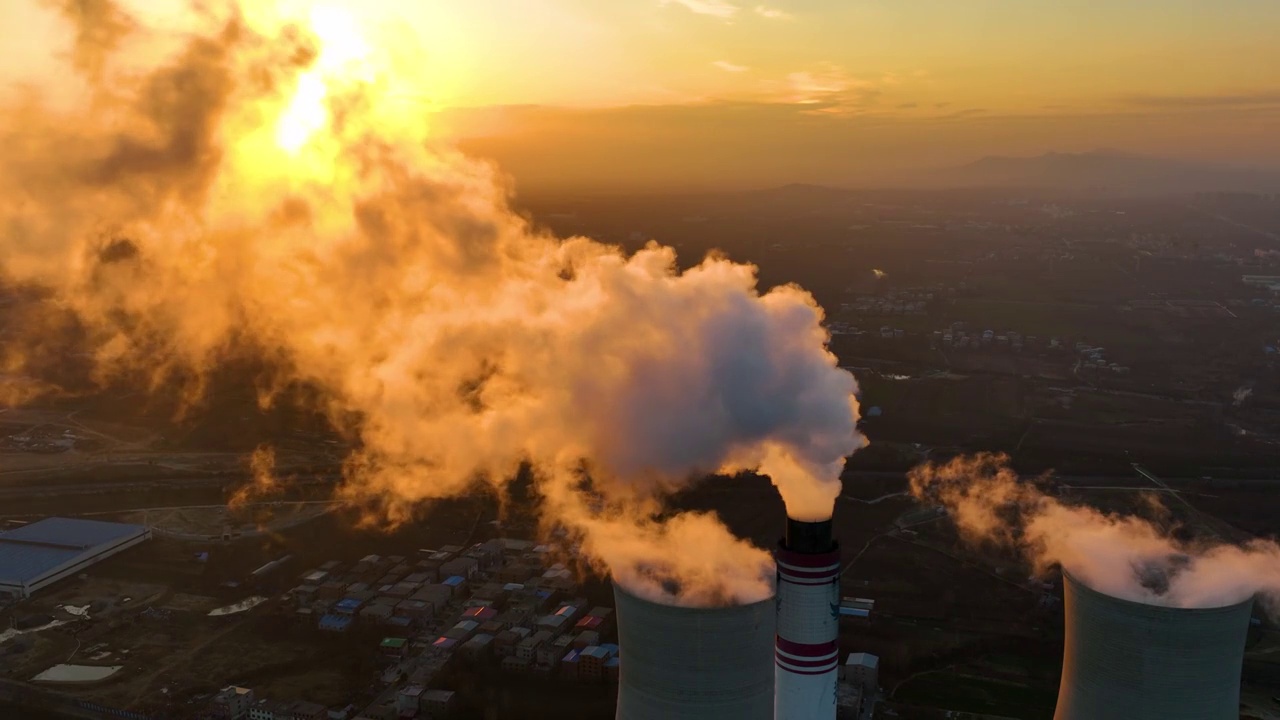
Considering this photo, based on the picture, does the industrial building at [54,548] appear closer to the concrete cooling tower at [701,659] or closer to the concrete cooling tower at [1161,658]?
the concrete cooling tower at [701,659]

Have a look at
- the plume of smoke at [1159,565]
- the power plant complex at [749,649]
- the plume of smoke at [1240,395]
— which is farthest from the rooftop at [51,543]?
the plume of smoke at [1240,395]

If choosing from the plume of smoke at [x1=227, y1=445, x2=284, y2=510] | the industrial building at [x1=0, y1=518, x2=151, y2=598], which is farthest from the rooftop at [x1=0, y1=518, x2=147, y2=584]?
the plume of smoke at [x1=227, y1=445, x2=284, y2=510]

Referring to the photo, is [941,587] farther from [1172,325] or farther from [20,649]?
[1172,325]

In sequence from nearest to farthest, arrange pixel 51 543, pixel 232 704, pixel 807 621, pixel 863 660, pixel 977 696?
1. pixel 807 621
2. pixel 232 704
3. pixel 977 696
4. pixel 863 660
5. pixel 51 543

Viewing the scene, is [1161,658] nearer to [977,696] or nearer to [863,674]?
[977,696]

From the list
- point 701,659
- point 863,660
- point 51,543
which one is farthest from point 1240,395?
point 51,543

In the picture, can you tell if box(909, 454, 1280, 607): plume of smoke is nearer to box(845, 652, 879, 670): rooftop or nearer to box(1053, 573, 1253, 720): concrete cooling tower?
box(1053, 573, 1253, 720): concrete cooling tower
